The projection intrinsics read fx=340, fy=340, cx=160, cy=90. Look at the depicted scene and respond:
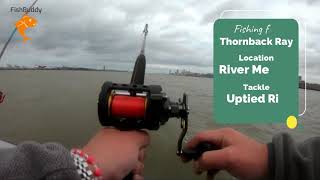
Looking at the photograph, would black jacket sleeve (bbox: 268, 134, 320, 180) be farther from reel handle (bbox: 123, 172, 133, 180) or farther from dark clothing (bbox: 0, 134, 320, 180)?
dark clothing (bbox: 0, 134, 320, 180)

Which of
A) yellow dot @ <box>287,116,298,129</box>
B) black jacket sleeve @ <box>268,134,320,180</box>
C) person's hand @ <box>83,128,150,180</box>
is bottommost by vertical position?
yellow dot @ <box>287,116,298,129</box>

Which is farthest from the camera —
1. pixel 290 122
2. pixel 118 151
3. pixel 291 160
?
pixel 290 122

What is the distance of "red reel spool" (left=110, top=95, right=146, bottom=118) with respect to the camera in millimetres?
922

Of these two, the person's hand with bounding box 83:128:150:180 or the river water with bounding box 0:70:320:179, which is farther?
the river water with bounding box 0:70:320:179

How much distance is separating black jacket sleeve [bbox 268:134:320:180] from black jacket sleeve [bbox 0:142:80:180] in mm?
674

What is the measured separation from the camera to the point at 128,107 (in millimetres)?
929

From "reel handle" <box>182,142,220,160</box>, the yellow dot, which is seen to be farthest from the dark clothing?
the yellow dot

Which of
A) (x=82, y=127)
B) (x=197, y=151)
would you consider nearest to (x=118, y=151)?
(x=197, y=151)

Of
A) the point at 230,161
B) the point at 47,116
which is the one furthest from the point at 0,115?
the point at 230,161

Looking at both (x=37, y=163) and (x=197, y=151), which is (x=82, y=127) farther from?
(x=37, y=163)

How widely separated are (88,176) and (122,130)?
0.18 metres

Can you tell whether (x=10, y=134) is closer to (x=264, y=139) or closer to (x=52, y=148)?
(x=264, y=139)

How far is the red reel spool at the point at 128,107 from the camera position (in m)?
0.92

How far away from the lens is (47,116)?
875 centimetres
